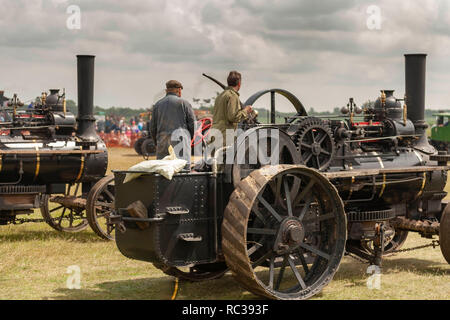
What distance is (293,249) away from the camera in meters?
6.51

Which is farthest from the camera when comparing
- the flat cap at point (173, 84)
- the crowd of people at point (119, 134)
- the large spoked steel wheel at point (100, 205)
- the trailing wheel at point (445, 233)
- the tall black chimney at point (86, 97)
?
the crowd of people at point (119, 134)

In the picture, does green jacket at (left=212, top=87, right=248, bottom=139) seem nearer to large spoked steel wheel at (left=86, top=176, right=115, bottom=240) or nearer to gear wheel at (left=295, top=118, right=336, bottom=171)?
gear wheel at (left=295, top=118, right=336, bottom=171)

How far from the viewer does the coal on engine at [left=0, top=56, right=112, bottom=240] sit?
10609 millimetres

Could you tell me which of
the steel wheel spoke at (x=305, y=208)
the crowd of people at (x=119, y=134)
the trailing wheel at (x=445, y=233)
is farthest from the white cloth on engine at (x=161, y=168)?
the crowd of people at (x=119, y=134)

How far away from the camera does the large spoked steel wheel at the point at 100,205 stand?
10428 millimetres

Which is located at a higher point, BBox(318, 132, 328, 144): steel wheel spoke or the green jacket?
the green jacket

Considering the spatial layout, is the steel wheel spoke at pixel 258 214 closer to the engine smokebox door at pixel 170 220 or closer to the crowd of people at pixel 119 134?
the engine smokebox door at pixel 170 220

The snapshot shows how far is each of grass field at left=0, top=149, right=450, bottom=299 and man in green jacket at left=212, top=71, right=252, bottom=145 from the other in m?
1.64

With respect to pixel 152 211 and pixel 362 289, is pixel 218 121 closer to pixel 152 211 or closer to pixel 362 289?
pixel 152 211

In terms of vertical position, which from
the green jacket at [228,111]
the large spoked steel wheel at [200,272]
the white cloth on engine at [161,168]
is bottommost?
the large spoked steel wheel at [200,272]

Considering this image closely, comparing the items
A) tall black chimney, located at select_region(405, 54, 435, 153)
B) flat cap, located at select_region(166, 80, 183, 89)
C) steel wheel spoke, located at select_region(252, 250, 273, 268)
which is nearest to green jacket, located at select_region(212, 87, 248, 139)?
flat cap, located at select_region(166, 80, 183, 89)

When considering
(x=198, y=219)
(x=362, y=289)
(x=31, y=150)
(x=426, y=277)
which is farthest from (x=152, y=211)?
(x=31, y=150)

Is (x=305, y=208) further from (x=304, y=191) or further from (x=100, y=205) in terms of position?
(x=100, y=205)

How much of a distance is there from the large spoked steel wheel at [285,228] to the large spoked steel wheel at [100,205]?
3.98 m
